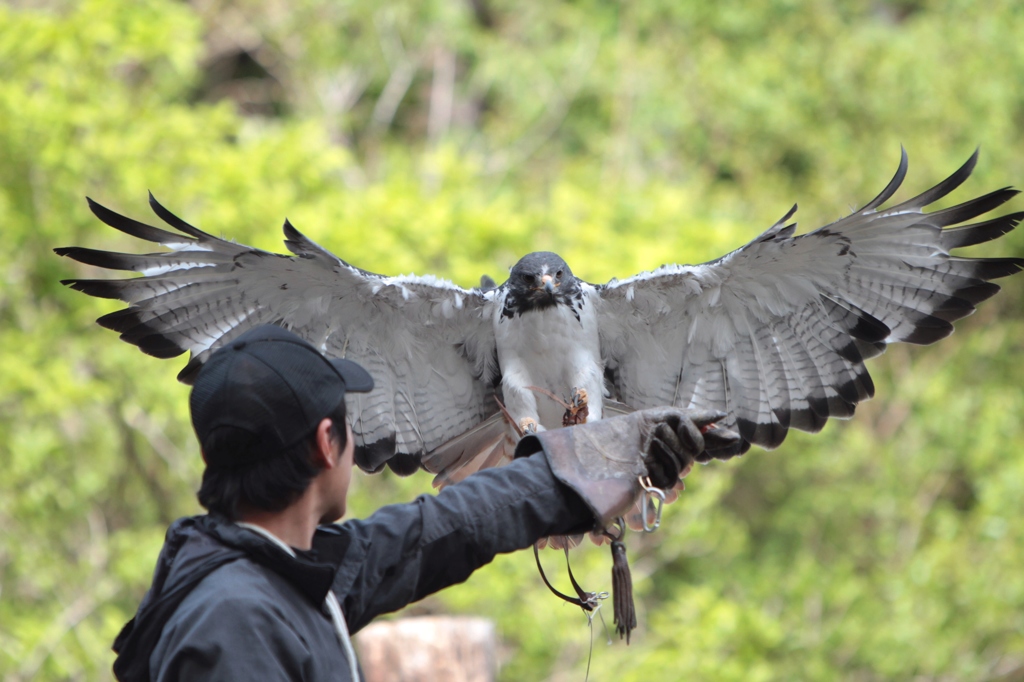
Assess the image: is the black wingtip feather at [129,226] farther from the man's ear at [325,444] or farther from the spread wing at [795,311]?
the spread wing at [795,311]

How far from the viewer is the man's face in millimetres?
2092

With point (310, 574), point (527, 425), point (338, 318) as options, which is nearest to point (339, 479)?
point (310, 574)

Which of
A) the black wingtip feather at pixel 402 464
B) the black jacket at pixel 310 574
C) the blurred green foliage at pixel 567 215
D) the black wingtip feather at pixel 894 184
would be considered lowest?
the black jacket at pixel 310 574

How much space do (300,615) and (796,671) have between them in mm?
8239

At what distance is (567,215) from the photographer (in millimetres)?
8609

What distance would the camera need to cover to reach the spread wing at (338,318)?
374 cm

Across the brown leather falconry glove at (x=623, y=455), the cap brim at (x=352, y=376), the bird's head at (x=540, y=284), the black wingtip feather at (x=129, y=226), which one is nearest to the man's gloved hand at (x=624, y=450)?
the brown leather falconry glove at (x=623, y=455)

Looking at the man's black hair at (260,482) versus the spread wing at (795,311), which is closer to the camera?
the man's black hair at (260,482)

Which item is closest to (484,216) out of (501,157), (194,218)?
(194,218)

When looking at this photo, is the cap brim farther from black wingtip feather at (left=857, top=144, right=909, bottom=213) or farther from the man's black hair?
black wingtip feather at (left=857, top=144, right=909, bottom=213)

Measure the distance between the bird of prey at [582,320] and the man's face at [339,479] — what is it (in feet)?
5.15

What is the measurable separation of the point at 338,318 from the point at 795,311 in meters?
1.80

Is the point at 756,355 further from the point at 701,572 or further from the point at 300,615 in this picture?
the point at 701,572

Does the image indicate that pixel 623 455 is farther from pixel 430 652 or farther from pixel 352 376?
pixel 430 652
